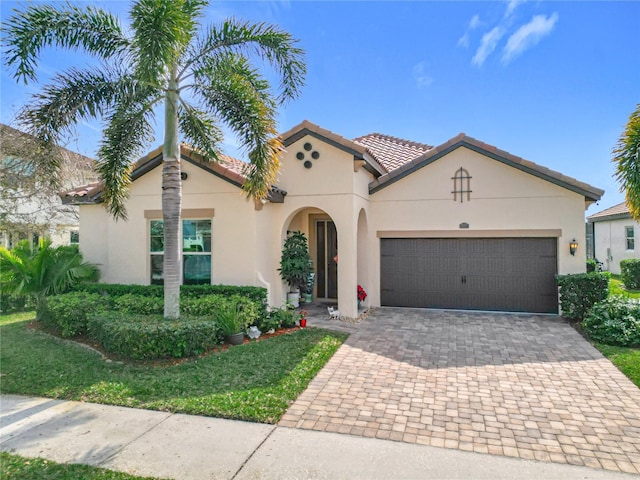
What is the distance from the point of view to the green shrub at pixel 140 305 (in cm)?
952

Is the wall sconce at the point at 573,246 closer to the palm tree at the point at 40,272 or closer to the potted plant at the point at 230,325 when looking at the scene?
the potted plant at the point at 230,325

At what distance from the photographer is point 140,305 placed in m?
9.66

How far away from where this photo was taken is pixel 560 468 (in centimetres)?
425

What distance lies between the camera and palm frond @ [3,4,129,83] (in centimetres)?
775

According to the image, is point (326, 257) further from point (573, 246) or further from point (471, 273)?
point (573, 246)

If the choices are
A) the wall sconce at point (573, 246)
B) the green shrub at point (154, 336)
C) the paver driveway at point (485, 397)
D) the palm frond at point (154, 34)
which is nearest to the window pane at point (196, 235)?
the green shrub at point (154, 336)

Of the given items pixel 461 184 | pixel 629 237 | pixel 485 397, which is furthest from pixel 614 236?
pixel 485 397

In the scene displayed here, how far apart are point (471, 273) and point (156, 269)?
410 inches

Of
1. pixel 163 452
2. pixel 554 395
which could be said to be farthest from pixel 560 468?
pixel 163 452

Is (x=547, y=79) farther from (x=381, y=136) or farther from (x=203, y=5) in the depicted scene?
→ (x=203, y=5)

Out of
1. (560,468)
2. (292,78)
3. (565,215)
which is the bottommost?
(560,468)

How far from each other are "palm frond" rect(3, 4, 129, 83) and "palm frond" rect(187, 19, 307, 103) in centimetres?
173

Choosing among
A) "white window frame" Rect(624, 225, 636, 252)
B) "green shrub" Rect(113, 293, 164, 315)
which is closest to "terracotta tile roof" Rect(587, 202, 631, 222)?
"white window frame" Rect(624, 225, 636, 252)

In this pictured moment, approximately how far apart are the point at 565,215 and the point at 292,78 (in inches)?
370
